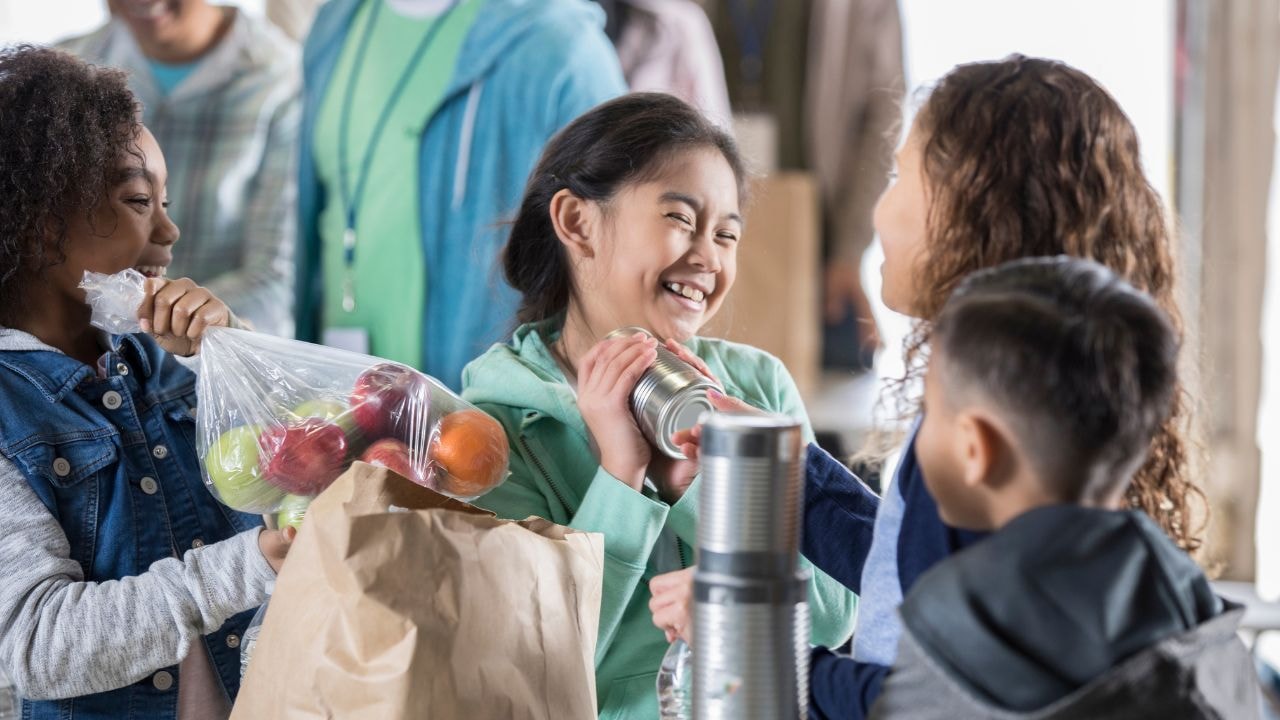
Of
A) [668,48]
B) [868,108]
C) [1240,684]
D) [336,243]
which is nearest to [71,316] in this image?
[1240,684]

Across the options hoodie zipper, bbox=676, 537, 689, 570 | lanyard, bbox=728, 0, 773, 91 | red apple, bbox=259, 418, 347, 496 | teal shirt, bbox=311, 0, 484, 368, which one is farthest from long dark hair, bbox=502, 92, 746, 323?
lanyard, bbox=728, 0, 773, 91

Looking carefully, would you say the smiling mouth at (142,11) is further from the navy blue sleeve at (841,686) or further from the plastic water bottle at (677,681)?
the navy blue sleeve at (841,686)

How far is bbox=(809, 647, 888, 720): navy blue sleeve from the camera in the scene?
82 centimetres

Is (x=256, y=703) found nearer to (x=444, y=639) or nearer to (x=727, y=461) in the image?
(x=444, y=639)

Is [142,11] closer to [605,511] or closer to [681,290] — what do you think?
[681,290]

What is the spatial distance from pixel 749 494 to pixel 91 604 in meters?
0.60

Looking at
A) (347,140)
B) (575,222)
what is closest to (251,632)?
(575,222)

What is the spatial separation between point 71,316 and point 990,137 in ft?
2.82

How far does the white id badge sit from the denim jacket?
113 cm

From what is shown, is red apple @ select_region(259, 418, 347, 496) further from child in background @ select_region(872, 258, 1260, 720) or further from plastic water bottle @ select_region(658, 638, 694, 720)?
child in background @ select_region(872, 258, 1260, 720)

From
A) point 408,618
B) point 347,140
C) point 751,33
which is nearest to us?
point 408,618

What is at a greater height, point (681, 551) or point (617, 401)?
point (617, 401)

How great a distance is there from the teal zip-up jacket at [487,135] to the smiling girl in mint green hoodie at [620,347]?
0.77 metres

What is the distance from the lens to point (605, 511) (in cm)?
109
